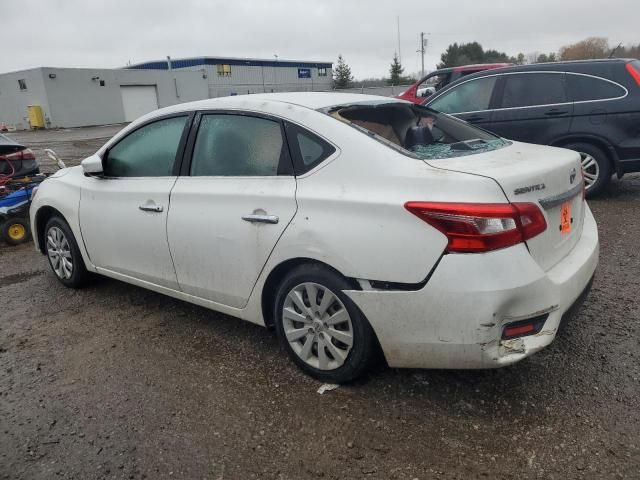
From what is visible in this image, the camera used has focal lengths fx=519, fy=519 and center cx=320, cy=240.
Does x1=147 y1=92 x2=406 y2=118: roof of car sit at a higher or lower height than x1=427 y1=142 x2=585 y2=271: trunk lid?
higher

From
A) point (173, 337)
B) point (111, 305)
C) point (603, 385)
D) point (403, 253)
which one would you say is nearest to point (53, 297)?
point (111, 305)

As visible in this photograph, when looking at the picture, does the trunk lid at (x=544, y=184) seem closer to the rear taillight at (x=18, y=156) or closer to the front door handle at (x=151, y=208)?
the front door handle at (x=151, y=208)

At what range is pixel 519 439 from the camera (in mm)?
2357

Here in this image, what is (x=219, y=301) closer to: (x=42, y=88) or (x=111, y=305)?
(x=111, y=305)

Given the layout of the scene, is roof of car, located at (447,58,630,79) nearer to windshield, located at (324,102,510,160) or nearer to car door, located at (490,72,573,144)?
car door, located at (490,72,573,144)

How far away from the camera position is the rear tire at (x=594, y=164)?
6.28 m

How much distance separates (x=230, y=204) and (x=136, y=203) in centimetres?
95

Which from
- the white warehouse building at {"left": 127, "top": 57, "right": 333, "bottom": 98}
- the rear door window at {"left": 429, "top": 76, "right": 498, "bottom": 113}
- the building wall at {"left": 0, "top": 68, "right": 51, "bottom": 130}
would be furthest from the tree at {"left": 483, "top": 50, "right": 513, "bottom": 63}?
the rear door window at {"left": 429, "top": 76, "right": 498, "bottom": 113}

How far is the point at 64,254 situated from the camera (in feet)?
14.5

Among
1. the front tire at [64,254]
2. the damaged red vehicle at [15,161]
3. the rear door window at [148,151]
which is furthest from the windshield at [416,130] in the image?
the damaged red vehicle at [15,161]

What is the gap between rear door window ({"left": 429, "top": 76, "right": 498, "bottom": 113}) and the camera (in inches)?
273

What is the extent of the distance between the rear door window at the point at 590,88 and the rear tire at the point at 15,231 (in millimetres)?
6866

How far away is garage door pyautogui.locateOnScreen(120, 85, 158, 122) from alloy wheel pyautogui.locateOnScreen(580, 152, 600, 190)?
113 feet

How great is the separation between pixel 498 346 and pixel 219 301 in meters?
1.68
